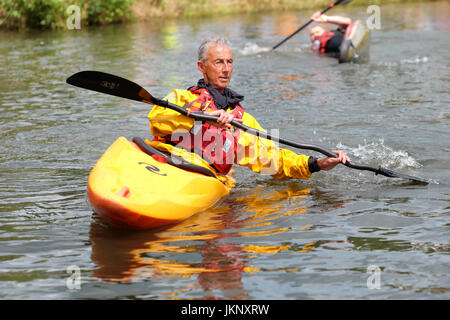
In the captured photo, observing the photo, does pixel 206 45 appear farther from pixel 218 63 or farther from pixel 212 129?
pixel 212 129

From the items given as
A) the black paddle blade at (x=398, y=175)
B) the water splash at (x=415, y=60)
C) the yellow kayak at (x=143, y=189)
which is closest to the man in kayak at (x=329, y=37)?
the water splash at (x=415, y=60)

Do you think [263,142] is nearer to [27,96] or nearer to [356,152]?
[356,152]

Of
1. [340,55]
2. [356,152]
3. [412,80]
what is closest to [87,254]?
[356,152]

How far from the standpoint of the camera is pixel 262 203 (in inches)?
188

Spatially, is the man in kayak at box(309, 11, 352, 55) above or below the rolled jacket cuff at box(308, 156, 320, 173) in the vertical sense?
above

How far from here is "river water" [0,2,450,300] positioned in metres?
3.34

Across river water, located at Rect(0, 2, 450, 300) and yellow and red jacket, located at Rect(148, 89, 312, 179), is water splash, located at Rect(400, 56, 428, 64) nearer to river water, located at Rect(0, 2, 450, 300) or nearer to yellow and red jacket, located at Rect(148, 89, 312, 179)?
river water, located at Rect(0, 2, 450, 300)

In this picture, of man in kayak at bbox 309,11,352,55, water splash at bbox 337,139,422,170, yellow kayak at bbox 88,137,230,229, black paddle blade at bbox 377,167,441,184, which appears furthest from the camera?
man in kayak at bbox 309,11,352,55

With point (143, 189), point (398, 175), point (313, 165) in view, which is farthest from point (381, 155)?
point (143, 189)

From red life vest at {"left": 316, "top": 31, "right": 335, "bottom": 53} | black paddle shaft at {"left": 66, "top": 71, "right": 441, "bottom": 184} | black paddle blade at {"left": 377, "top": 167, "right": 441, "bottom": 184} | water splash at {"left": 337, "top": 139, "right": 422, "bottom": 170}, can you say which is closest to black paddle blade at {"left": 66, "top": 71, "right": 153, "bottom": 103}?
black paddle shaft at {"left": 66, "top": 71, "right": 441, "bottom": 184}

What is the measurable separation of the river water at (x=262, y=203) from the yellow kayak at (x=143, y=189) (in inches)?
4.1

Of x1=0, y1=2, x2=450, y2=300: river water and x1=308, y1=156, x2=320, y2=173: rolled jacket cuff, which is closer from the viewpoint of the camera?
x1=0, y1=2, x2=450, y2=300: river water

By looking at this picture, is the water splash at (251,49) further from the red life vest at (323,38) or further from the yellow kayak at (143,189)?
the yellow kayak at (143,189)

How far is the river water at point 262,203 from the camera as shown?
11.0 feet
